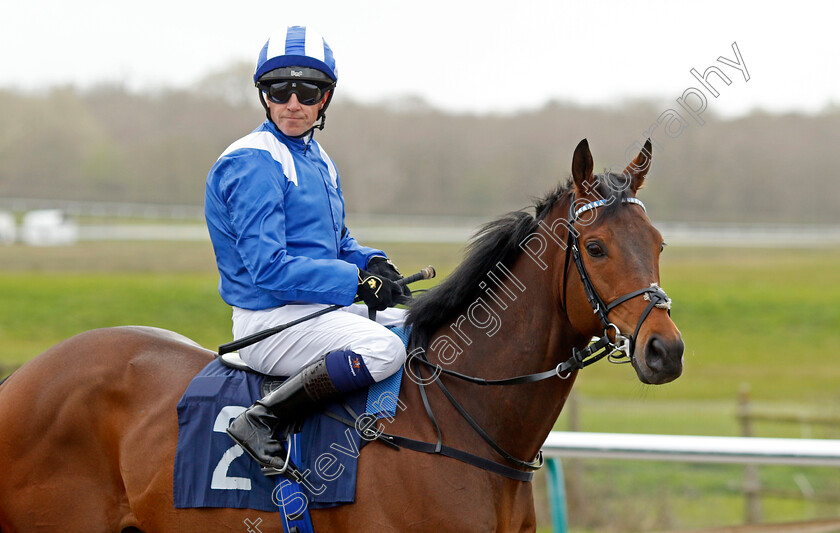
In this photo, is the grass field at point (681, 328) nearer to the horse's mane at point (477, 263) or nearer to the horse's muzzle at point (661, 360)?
the horse's muzzle at point (661, 360)

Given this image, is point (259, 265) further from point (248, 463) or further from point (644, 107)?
point (644, 107)

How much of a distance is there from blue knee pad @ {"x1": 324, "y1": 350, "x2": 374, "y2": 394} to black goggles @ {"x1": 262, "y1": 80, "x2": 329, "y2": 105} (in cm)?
101

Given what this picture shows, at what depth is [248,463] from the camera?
287 cm

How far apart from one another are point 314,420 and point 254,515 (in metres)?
0.39

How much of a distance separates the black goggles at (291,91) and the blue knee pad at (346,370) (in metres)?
1.01

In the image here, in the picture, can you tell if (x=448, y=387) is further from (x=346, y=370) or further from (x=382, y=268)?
(x=382, y=268)

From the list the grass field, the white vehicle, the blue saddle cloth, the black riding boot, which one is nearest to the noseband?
the grass field

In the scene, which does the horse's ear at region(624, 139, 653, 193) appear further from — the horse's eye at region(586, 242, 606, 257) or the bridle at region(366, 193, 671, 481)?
the horse's eye at region(586, 242, 606, 257)

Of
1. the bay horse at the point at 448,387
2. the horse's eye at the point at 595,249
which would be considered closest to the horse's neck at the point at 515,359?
the bay horse at the point at 448,387

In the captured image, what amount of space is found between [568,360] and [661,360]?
0.40 meters

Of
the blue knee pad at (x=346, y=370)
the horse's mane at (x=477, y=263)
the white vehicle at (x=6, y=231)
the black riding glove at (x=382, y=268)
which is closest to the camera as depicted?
the blue knee pad at (x=346, y=370)

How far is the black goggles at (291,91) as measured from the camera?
10.0 feet

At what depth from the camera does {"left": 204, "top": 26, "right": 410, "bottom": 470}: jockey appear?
9.09 ft

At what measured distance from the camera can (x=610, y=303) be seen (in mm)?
2555
